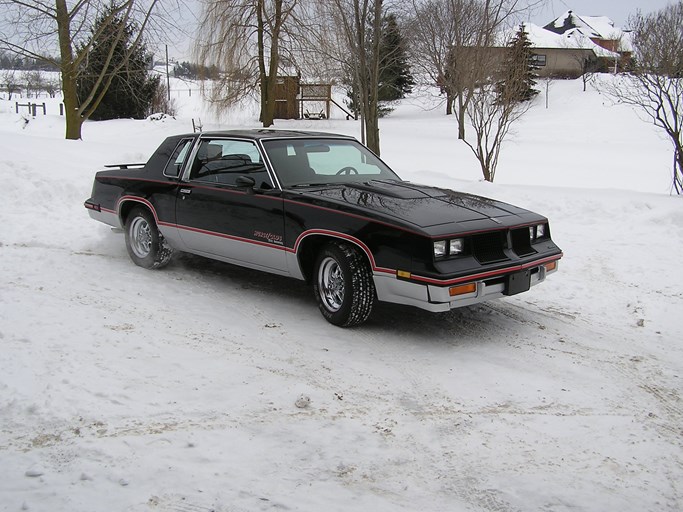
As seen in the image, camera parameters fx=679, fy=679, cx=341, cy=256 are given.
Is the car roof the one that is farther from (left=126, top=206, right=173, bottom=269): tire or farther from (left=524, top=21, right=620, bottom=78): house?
(left=524, top=21, right=620, bottom=78): house

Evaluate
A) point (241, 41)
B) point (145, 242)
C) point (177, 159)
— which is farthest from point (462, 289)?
point (241, 41)

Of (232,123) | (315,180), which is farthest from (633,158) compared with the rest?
(315,180)

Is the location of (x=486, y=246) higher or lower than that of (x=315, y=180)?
lower

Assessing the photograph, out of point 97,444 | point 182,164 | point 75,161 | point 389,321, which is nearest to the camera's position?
point 97,444

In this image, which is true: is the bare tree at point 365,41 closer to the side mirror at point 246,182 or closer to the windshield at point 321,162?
the windshield at point 321,162

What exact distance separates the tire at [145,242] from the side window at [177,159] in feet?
1.90

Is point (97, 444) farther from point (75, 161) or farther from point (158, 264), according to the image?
point (75, 161)

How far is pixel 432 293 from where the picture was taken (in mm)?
4961

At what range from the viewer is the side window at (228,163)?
20.8ft

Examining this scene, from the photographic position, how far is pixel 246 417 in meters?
3.96

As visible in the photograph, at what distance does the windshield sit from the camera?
626cm

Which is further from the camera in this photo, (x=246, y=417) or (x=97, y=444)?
(x=246, y=417)

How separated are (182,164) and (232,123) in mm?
28880

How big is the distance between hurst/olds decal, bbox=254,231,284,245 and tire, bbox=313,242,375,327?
436mm
